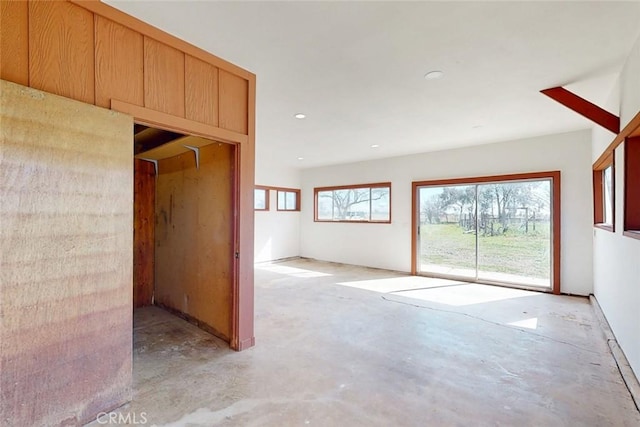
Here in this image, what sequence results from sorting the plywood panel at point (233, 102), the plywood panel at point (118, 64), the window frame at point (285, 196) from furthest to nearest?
the window frame at point (285, 196) < the plywood panel at point (233, 102) < the plywood panel at point (118, 64)

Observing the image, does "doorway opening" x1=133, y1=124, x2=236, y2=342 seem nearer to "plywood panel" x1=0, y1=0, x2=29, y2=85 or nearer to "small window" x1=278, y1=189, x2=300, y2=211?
"plywood panel" x1=0, y1=0, x2=29, y2=85

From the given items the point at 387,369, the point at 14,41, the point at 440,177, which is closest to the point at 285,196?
the point at 440,177

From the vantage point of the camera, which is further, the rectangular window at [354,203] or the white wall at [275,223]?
the white wall at [275,223]

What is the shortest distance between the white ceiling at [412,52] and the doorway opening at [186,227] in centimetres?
101

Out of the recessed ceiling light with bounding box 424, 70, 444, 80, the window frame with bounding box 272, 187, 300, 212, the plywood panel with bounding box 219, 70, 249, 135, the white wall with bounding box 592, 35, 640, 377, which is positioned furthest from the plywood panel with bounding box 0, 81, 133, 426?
the window frame with bounding box 272, 187, 300, 212

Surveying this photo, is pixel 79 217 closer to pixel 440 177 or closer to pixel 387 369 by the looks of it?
pixel 387 369

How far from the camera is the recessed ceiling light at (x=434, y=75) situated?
2814mm

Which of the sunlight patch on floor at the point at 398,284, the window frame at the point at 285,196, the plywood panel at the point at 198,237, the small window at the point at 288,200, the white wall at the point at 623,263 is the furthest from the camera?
the small window at the point at 288,200

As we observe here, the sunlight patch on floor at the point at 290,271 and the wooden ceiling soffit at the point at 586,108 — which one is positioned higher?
the wooden ceiling soffit at the point at 586,108

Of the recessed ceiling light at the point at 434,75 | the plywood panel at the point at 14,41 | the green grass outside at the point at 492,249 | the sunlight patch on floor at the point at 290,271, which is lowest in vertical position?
the sunlight patch on floor at the point at 290,271

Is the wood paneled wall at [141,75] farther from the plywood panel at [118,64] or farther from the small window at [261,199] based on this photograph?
the small window at [261,199]

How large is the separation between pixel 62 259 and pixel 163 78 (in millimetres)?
1471

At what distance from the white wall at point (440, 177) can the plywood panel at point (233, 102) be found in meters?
4.68

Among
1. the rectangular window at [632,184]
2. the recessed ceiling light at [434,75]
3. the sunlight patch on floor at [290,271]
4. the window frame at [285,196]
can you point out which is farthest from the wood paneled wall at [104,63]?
the window frame at [285,196]
